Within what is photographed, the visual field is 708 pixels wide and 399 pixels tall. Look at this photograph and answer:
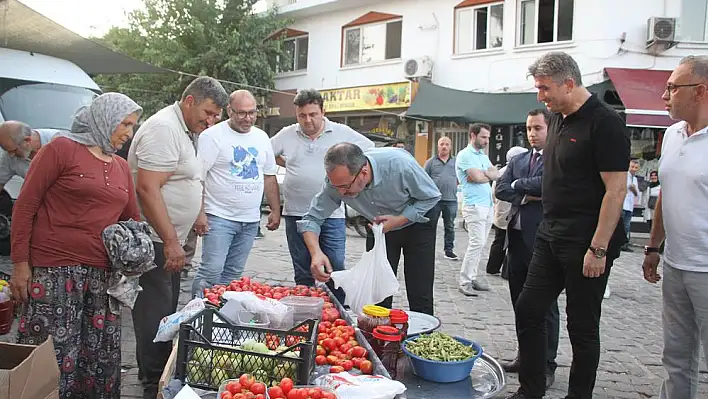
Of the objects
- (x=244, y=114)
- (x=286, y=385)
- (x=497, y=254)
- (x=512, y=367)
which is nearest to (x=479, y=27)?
(x=497, y=254)

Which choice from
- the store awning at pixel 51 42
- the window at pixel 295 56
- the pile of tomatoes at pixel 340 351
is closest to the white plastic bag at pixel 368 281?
the pile of tomatoes at pixel 340 351

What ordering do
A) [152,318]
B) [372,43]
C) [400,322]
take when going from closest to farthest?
[400,322] → [152,318] → [372,43]

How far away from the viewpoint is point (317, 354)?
8.16 feet

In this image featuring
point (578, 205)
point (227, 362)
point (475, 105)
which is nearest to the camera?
point (227, 362)

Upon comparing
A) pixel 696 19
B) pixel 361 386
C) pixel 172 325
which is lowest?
pixel 361 386

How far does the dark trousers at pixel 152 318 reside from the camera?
3.46 meters

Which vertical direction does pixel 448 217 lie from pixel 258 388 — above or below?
above

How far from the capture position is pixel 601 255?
2998 mm

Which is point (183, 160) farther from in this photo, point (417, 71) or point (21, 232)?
point (417, 71)

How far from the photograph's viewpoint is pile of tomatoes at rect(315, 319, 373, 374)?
2.36 metres

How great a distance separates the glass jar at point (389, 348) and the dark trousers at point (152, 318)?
1.58 meters

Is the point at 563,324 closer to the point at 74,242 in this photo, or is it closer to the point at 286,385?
the point at 286,385

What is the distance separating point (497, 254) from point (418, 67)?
9.20 metres

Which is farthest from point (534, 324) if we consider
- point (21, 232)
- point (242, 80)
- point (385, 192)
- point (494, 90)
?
point (242, 80)
